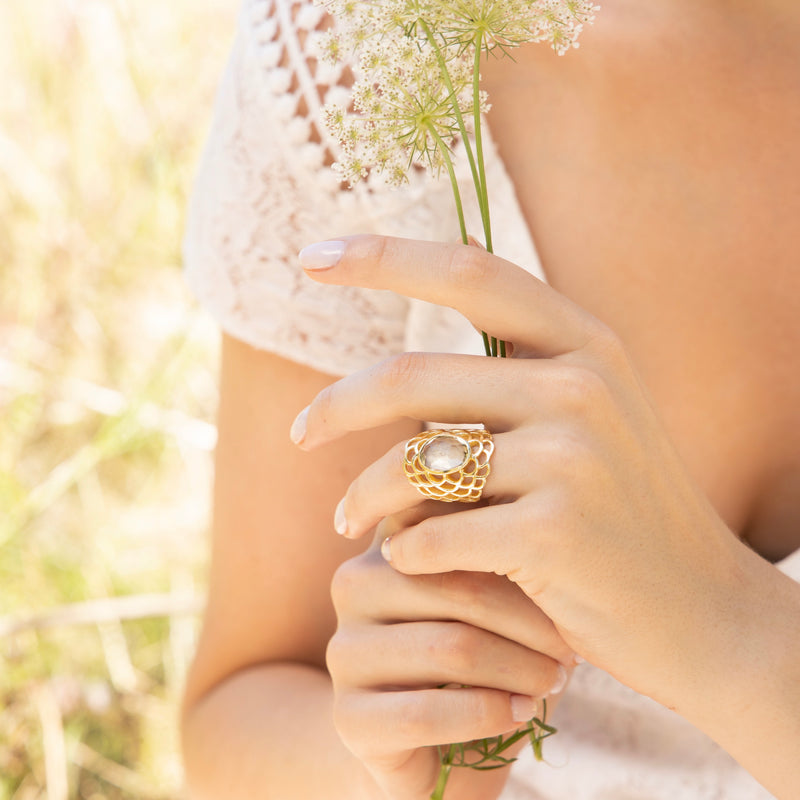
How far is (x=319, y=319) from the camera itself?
2.59 ft

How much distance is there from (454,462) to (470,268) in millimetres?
95

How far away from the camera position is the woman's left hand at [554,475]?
0.44m

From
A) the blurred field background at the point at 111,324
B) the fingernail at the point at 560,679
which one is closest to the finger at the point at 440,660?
the fingernail at the point at 560,679

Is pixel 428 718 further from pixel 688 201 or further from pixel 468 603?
pixel 688 201

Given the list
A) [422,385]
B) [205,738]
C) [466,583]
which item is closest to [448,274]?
[422,385]

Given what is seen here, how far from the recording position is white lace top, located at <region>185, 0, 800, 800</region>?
740mm

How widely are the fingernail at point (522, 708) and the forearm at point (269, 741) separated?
0.74ft


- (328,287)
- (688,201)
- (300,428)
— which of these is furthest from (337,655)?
(688,201)

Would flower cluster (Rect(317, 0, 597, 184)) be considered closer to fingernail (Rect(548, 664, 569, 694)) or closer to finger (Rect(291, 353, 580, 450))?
finger (Rect(291, 353, 580, 450))

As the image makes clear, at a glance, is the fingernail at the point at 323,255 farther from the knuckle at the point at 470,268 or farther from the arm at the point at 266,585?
the arm at the point at 266,585

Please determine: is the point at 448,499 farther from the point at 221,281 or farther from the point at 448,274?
the point at 221,281

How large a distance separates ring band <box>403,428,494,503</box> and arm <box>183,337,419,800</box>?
0.34 m

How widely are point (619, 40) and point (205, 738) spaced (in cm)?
71

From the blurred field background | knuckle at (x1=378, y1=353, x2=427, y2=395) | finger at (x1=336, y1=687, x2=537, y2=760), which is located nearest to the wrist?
finger at (x1=336, y1=687, x2=537, y2=760)
